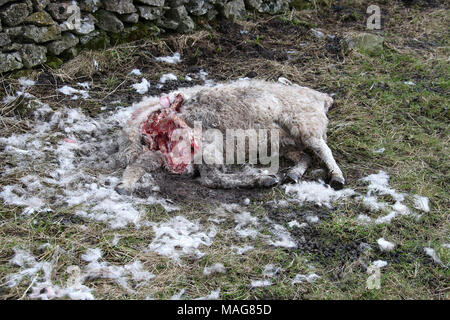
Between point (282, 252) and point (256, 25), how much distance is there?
501 centimetres

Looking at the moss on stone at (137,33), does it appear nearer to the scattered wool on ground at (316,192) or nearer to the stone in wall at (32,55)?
the stone in wall at (32,55)

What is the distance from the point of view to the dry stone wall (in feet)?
18.4

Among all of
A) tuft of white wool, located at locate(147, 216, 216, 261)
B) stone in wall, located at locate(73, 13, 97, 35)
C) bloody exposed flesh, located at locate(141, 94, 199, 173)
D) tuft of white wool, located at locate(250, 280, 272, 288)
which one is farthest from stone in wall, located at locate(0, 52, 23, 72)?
tuft of white wool, located at locate(250, 280, 272, 288)

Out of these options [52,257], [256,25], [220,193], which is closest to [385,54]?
[256,25]

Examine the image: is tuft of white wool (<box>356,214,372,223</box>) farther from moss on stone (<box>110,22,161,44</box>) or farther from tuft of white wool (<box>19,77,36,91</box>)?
moss on stone (<box>110,22,161,44</box>)

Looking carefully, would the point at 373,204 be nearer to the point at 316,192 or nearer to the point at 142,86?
the point at 316,192

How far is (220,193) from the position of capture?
173 inches

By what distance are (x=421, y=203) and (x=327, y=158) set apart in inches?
38.6

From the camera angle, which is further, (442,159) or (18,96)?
(18,96)

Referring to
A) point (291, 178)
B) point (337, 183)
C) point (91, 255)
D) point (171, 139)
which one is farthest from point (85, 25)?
point (337, 183)

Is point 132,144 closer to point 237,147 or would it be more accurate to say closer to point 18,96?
point 237,147

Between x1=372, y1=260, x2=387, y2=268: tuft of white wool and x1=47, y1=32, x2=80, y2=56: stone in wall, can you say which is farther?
x1=47, y1=32, x2=80, y2=56: stone in wall

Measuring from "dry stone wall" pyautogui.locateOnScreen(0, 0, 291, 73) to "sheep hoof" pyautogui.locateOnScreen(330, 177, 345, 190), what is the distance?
3764 millimetres

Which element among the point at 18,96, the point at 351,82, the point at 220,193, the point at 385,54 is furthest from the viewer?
the point at 385,54
